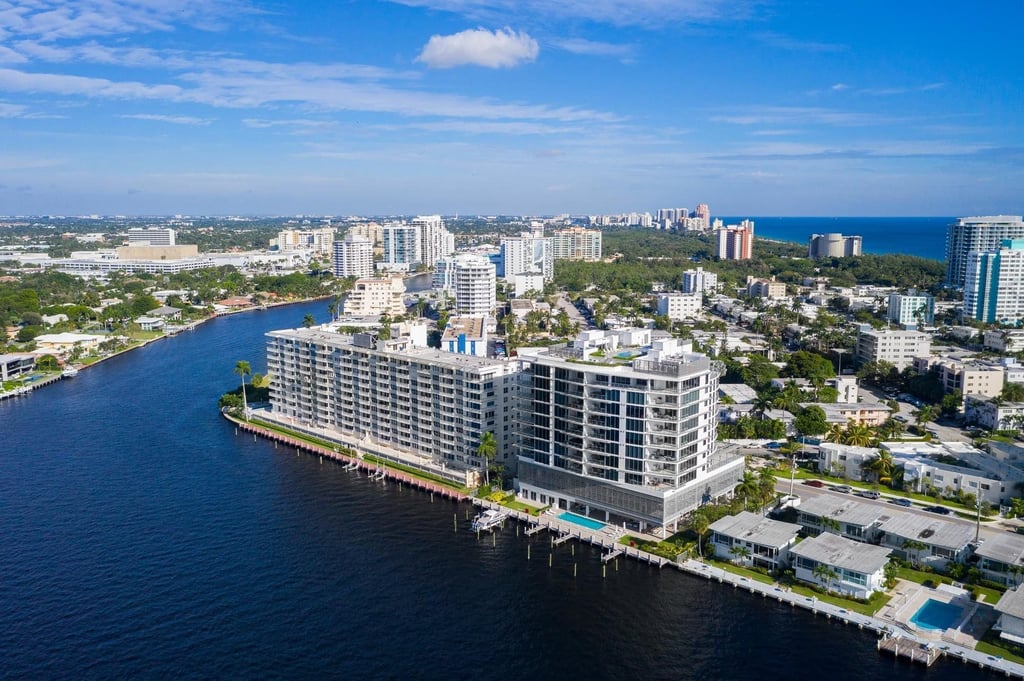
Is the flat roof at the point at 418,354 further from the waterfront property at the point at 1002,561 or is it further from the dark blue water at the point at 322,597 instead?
the waterfront property at the point at 1002,561

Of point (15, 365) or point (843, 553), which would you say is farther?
point (15, 365)

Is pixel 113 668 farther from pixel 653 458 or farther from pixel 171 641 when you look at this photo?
pixel 653 458

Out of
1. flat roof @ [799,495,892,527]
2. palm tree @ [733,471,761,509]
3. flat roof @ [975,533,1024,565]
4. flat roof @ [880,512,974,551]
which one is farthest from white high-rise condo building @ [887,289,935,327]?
palm tree @ [733,471,761,509]

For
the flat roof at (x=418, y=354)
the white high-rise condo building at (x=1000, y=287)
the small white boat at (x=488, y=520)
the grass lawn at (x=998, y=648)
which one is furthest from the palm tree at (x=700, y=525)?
the white high-rise condo building at (x=1000, y=287)

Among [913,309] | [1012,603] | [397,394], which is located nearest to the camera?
[1012,603]

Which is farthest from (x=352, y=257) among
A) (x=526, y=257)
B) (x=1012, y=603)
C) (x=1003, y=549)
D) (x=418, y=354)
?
(x=1012, y=603)

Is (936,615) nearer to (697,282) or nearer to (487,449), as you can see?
(487,449)

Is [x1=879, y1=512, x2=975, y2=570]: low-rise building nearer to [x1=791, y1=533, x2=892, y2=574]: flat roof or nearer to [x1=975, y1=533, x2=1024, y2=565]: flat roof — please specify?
[x1=975, y1=533, x2=1024, y2=565]: flat roof

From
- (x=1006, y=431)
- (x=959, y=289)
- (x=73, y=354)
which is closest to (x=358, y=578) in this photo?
(x=1006, y=431)
